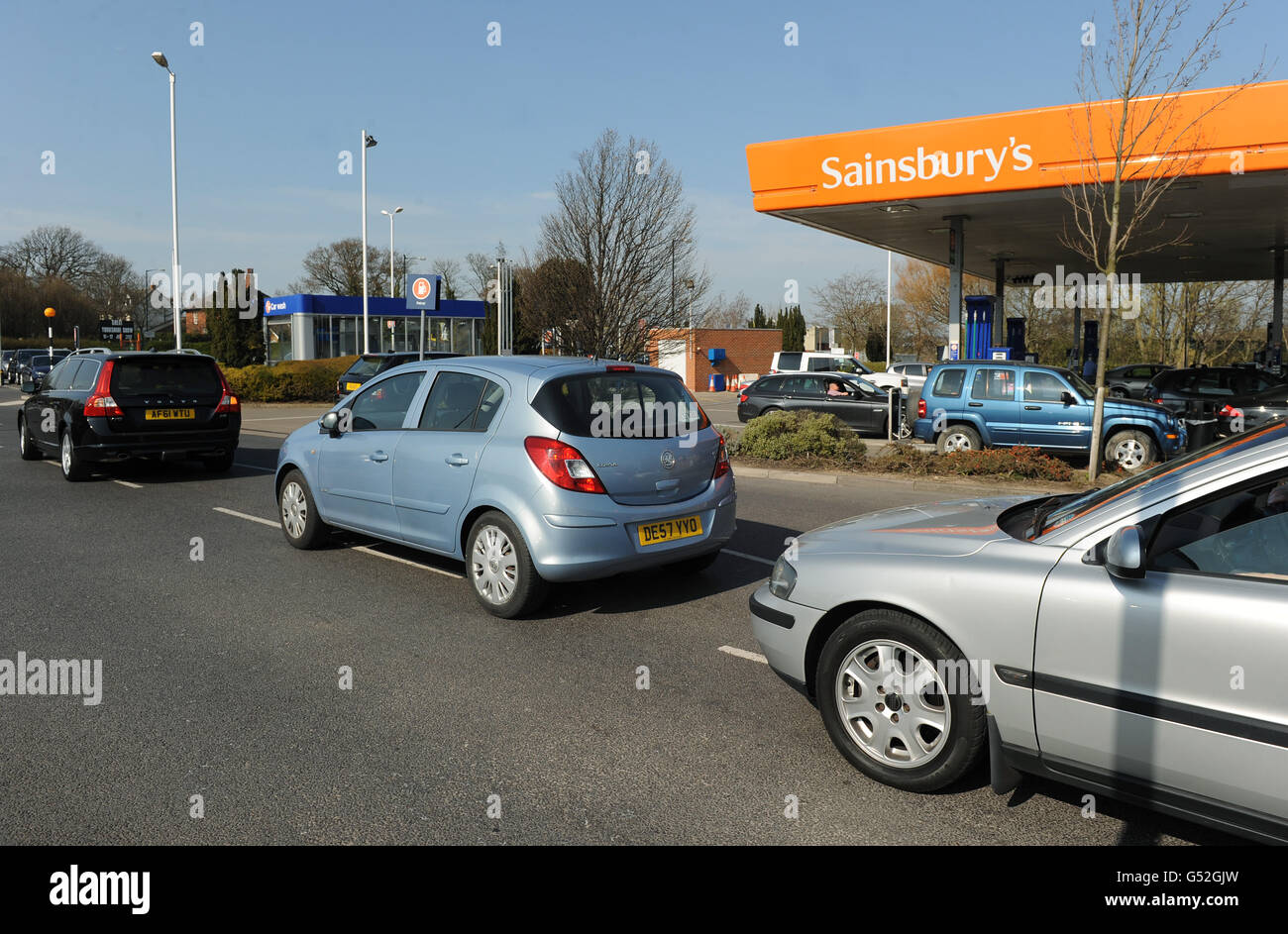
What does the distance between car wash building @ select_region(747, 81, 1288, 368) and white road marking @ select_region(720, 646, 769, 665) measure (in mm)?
10779

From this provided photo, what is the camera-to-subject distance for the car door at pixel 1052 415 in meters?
14.2

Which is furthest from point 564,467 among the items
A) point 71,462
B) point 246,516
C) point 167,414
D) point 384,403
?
point 71,462

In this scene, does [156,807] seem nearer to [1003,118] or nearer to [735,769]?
[735,769]

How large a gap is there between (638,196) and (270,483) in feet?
30.4

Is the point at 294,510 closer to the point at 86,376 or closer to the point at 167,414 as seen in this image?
the point at 167,414

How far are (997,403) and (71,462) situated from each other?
13.3 metres

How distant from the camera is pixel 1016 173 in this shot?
15.3m

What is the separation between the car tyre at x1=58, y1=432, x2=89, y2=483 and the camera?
39.9ft

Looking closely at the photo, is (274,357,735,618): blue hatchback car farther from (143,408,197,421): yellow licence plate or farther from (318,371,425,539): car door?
(143,408,197,421): yellow licence plate

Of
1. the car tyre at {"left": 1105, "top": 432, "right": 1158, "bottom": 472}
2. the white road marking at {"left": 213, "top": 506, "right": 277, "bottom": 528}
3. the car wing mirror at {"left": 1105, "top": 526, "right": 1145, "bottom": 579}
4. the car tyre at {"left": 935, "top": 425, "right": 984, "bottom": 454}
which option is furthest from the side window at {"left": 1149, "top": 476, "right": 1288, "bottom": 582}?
the car tyre at {"left": 935, "top": 425, "right": 984, "bottom": 454}

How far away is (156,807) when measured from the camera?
351cm

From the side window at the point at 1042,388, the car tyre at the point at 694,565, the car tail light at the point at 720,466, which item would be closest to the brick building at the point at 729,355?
the side window at the point at 1042,388

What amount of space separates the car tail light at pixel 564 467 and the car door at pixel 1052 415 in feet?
35.0

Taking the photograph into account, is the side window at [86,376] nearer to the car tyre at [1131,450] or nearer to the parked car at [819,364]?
the car tyre at [1131,450]
